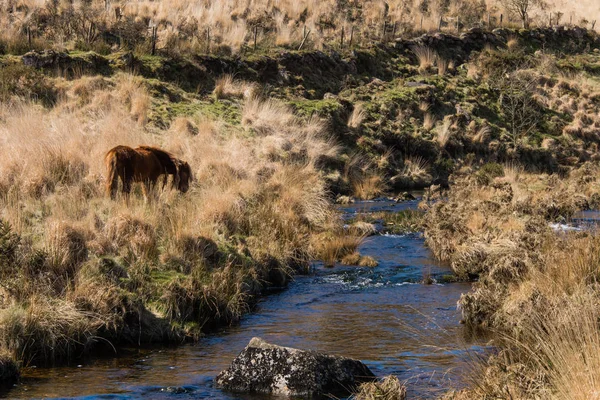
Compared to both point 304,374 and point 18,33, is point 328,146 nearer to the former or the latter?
point 18,33

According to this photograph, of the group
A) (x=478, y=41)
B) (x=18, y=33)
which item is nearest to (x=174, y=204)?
(x=18, y=33)

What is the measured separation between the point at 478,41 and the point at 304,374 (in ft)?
113

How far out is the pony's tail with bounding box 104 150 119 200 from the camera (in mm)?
12969

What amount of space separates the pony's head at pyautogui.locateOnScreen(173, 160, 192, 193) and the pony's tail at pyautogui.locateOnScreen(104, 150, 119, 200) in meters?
1.41

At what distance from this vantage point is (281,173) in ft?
61.7

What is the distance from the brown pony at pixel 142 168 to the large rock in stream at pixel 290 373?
219 inches

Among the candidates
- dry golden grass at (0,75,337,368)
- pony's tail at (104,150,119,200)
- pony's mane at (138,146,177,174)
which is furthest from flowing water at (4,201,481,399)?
pony's tail at (104,150,119,200)

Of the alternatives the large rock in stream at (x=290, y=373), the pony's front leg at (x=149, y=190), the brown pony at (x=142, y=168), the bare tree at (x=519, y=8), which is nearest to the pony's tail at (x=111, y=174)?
the brown pony at (x=142, y=168)

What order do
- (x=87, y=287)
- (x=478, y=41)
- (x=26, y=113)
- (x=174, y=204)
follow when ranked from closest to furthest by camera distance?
(x=87, y=287) < (x=174, y=204) < (x=26, y=113) < (x=478, y=41)

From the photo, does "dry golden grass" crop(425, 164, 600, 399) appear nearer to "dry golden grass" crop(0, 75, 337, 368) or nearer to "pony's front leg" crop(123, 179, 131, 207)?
"dry golden grass" crop(0, 75, 337, 368)

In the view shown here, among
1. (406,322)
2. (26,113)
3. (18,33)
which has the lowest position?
(406,322)

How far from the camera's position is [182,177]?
14.4 m

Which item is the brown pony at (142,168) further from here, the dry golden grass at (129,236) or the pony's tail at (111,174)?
the dry golden grass at (129,236)

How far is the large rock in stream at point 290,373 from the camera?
793 centimetres
